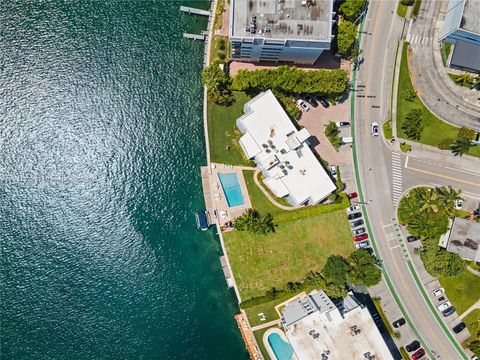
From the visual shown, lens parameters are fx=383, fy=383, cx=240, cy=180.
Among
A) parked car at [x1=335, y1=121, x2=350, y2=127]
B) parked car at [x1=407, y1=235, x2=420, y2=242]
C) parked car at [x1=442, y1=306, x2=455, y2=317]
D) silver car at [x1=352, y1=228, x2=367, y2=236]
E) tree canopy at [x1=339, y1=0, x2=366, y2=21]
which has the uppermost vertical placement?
tree canopy at [x1=339, y1=0, x2=366, y2=21]

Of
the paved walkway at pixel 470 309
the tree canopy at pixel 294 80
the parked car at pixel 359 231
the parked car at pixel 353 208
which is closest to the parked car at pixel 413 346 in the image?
the paved walkway at pixel 470 309

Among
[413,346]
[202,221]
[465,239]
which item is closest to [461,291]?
[465,239]

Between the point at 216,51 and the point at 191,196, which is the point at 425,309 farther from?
the point at 216,51

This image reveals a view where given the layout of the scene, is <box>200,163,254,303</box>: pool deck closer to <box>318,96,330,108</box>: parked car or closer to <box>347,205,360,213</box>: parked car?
<box>347,205,360,213</box>: parked car

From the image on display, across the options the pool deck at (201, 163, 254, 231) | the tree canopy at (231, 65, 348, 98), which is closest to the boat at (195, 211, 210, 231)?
the pool deck at (201, 163, 254, 231)

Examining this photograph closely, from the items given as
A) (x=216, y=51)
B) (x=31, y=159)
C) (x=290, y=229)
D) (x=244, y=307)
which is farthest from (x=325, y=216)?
(x=31, y=159)

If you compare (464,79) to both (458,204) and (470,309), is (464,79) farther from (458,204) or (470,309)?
(470,309)
